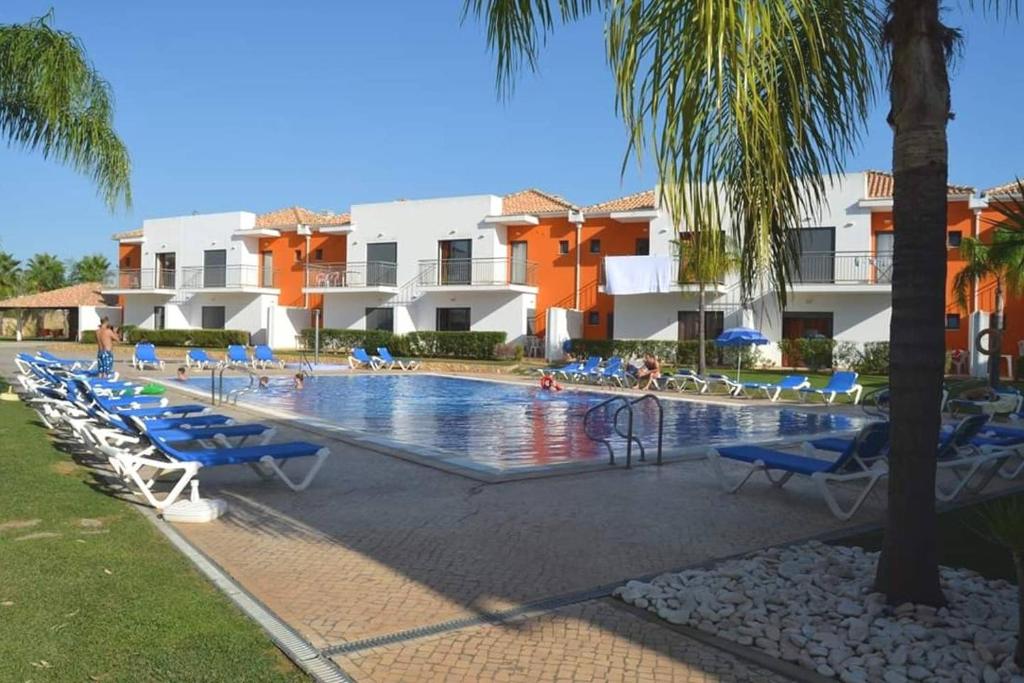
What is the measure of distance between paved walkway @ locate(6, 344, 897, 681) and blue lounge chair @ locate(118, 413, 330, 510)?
0.24 metres

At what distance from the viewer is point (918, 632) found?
12.9ft

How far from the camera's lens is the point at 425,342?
115 feet

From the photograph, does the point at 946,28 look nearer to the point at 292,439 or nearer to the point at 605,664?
the point at 605,664

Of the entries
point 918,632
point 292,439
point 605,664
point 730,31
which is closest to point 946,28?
point 730,31

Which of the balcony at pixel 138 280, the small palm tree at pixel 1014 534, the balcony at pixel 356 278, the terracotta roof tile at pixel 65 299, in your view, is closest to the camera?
the small palm tree at pixel 1014 534

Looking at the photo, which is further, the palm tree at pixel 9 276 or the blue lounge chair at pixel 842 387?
the palm tree at pixel 9 276

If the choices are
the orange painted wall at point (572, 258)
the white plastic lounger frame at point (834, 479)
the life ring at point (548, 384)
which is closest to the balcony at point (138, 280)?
the orange painted wall at point (572, 258)

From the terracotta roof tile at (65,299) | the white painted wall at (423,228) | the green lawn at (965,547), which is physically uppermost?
the white painted wall at (423,228)

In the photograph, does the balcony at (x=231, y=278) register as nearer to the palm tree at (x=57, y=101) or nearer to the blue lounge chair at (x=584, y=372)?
the blue lounge chair at (x=584, y=372)

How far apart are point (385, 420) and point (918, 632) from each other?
11.3m

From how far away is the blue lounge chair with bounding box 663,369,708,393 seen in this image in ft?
72.3

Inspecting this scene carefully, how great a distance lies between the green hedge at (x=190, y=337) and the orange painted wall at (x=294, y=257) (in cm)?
323

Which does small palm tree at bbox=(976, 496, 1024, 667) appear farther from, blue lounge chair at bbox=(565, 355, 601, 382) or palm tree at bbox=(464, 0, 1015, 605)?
blue lounge chair at bbox=(565, 355, 601, 382)

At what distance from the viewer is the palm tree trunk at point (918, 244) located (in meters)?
3.93
